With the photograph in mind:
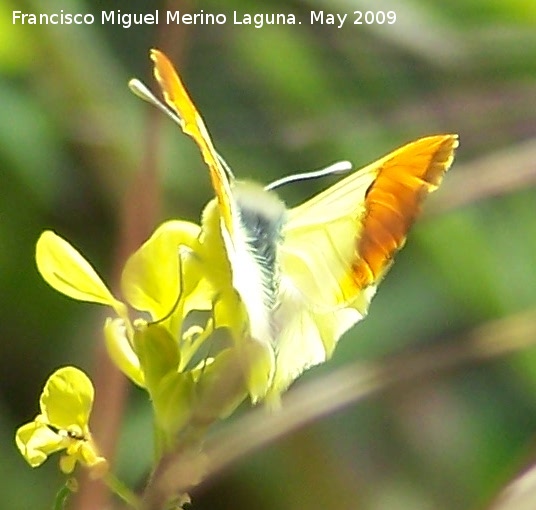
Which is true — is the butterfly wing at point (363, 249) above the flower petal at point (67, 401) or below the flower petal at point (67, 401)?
above

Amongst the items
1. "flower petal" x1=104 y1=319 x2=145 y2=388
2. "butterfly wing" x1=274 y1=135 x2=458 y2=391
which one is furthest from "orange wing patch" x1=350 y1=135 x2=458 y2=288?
"flower petal" x1=104 y1=319 x2=145 y2=388

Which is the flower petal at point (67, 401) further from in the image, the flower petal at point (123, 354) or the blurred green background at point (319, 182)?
the blurred green background at point (319, 182)

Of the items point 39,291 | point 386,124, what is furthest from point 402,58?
point 39,291

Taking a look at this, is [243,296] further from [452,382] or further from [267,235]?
[452,382]

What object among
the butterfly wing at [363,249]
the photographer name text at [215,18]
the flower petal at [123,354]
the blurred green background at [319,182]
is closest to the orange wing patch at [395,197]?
the butterfly wing at [363,249]

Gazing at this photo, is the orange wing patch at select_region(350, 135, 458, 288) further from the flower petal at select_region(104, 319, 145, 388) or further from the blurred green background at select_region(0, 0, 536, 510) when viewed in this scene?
the blurred green background at select_region(0, 0, 536, 510)

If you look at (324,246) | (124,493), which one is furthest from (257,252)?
(124,493)

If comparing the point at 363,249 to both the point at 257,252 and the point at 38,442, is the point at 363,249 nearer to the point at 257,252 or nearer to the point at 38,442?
the point at 257,252
